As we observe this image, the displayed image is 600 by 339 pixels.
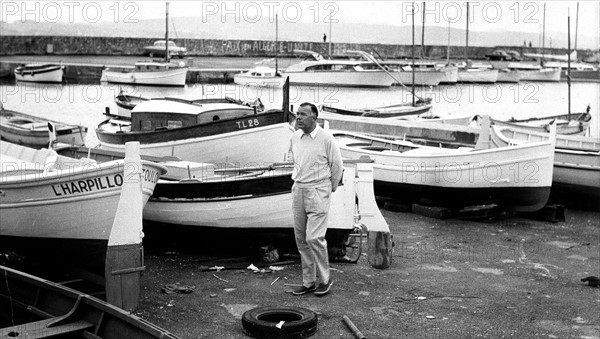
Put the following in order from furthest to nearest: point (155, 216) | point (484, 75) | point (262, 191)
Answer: point (484, 75)
point (155, 216)
point (262, 191)

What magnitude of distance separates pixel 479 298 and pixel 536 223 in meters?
4.63

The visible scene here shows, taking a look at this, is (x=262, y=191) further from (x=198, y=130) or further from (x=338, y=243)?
(x=198, y=130)

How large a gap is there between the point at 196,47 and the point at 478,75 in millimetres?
39503

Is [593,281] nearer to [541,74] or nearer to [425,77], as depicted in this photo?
[425,77]

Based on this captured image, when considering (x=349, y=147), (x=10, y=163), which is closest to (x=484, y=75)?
(x=349, y=147)

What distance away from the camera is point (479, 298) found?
860 cm

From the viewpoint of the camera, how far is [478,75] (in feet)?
242

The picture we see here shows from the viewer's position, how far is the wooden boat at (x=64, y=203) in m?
8.64

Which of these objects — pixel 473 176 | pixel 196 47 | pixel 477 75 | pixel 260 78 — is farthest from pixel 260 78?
pixel 473 176

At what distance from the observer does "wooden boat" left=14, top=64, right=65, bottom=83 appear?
59.6m

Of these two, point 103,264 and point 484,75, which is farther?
point 484,75

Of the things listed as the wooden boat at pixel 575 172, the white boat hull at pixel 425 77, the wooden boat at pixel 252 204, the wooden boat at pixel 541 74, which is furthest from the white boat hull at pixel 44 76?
the wooden boat at pixel 252 204

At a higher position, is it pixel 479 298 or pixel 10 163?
pixel 10 163

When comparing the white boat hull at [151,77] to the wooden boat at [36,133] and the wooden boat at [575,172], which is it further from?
the wooden boat at [575,172]
